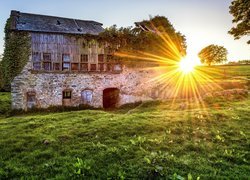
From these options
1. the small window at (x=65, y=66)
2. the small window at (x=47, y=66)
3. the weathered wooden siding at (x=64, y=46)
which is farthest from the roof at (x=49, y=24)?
the small window at (x=65, y=66)

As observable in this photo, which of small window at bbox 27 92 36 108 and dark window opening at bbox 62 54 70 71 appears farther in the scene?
dark window opening at bbox 62 54 70 71

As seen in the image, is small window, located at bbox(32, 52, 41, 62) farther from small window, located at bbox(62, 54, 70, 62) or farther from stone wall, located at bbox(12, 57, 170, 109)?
small window, located at bbox(62, 54, 70, 62)

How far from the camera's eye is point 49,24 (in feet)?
102

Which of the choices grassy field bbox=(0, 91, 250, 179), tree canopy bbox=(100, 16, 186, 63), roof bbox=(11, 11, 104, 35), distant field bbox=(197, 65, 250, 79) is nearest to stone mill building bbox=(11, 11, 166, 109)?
roof bbox=(11, 11, 104, 35)

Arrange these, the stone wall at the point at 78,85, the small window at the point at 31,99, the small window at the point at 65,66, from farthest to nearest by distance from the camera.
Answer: the small window at the point at 65,66 < the small window at the point at 31,99 < the stone wall at the point at 78,85

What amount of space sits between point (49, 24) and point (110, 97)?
37.7ft

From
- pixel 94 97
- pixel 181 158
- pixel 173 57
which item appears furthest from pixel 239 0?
pixel 181 158

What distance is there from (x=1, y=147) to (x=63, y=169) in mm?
4611

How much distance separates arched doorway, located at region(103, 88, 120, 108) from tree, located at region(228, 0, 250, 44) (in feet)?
54.3

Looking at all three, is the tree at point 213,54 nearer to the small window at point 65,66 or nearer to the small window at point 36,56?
the small window at point 65,66

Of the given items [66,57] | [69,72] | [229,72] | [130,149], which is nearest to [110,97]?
[69,72]

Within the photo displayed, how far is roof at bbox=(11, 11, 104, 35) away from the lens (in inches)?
1142

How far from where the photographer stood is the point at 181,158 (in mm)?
10578

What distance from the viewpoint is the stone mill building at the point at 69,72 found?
2845 cm
